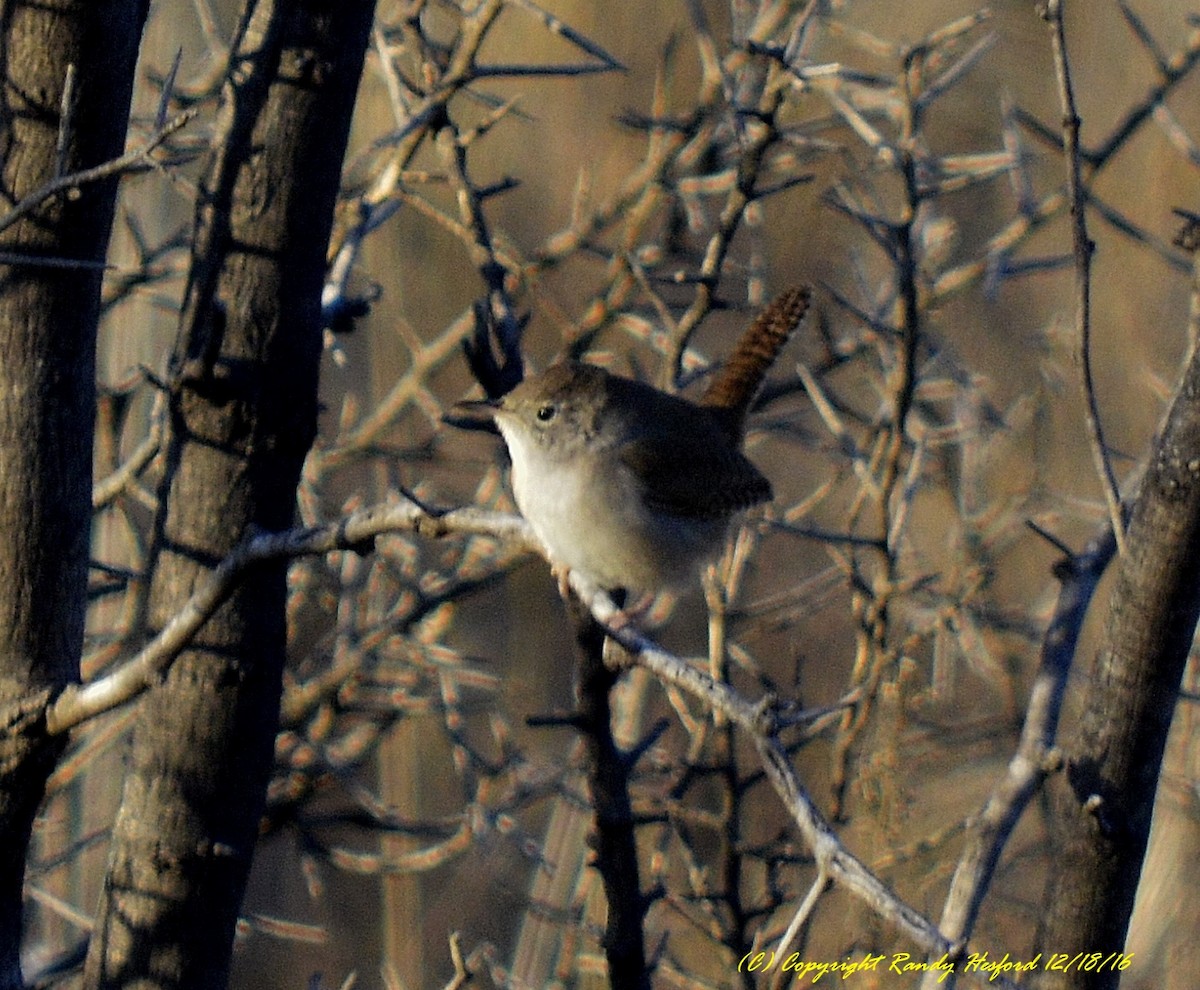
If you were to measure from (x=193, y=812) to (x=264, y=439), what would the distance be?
71cm

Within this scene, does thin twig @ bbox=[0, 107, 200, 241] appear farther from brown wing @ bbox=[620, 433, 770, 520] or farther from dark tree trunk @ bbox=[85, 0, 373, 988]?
brown wing @ bbox=[620, 433, 770, 520]

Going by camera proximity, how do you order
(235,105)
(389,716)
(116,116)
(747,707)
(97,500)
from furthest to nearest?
(389,716) < (97,500) < (235,105) < (116,116) < (747,707)

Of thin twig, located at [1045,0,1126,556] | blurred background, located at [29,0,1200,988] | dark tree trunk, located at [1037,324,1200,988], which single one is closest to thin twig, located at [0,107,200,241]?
blurred background, located at [29,0,1200,988]

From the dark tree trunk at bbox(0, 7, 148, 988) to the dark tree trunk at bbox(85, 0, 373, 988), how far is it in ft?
0.85

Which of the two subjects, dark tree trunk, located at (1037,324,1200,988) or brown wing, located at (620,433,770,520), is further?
brown wing, located at (620,433,770,520)

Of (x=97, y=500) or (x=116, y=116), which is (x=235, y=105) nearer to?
(x=116, y=116)

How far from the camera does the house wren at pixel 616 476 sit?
10.4ft

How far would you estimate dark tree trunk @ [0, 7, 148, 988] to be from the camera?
230cm

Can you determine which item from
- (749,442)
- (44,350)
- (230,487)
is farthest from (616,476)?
(749,442)

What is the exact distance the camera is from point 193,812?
8.72 feet

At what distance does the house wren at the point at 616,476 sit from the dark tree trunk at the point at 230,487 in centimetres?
62

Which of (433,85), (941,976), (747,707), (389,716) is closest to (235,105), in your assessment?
(433,85)

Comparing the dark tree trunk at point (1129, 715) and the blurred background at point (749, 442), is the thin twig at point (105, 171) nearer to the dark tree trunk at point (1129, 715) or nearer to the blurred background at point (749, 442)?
the blurred background at point (749, 442)

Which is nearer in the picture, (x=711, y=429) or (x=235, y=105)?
(x=235, y=105)
